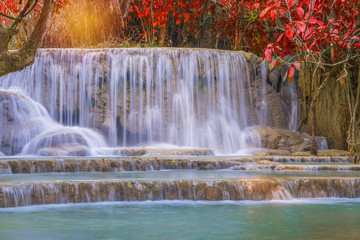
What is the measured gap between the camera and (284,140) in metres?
11.4

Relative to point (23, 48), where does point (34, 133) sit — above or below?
below

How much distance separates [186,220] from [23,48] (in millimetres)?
3064

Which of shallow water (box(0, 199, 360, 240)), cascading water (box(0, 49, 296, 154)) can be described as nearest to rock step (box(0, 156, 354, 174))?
shallow water (box(0, 199, 360, 240))

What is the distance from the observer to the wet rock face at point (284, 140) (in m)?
11.2

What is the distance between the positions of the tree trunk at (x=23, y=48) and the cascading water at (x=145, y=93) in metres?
6.04

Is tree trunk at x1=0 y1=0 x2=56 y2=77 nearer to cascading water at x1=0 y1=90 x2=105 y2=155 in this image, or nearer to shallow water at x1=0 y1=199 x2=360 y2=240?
shallow water at x1=0 y1=199 x2=360 y2=240

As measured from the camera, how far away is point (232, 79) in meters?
13.3

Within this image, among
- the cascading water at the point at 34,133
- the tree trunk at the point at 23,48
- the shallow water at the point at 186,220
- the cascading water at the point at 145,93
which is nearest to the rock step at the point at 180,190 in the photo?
the shallow water at the point at 186,220

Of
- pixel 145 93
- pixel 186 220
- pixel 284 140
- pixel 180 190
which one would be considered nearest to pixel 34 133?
pixel 145 93

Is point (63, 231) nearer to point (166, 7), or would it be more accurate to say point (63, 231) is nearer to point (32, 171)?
point (32, 171)

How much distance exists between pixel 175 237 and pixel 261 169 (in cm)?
380

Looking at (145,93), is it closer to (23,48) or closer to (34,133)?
(34,133)

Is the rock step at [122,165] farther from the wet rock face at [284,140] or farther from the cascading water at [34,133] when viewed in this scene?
the wet rock face at [284,140]

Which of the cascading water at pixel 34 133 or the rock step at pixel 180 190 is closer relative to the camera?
the rock step at pixel 180 190
